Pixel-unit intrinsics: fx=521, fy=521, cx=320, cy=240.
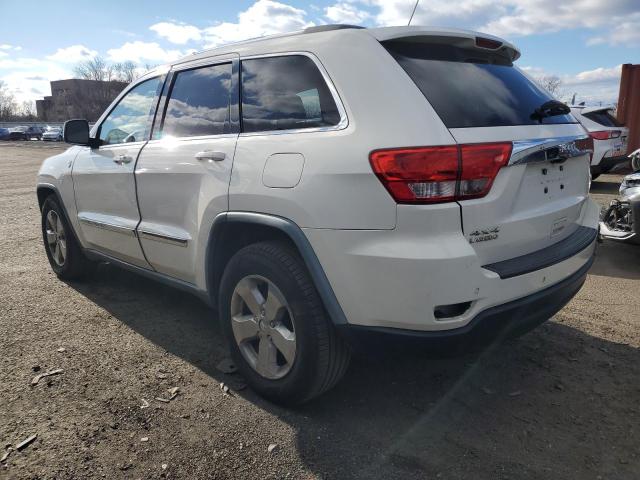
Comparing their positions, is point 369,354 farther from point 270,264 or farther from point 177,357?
point 177,357

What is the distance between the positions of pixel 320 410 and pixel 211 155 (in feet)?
4.87

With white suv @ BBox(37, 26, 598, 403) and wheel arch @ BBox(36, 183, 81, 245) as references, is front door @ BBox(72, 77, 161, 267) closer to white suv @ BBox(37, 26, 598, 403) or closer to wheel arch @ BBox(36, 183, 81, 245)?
wheel arch @ BBox(36, 183, 81, 245)

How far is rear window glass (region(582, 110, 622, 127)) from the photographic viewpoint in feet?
33.0

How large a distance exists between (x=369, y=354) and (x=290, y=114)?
1227 millimetres

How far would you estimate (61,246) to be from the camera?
15.7 feet

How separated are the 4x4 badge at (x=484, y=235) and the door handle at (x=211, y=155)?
1370 mm

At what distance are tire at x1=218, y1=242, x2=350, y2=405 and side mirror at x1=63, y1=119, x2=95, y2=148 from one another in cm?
206

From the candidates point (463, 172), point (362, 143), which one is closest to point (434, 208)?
point (463, 172)

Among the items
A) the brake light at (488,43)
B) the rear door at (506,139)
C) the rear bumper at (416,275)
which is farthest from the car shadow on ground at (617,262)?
the rear bumper at (416,275)

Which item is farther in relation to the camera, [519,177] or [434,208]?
[519,177]

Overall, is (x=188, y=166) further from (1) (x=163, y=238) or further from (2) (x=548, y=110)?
(2) (x=548, y=110)

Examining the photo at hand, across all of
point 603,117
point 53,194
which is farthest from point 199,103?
point 603,117

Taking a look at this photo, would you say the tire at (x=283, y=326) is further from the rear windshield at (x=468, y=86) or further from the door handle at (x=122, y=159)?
the door handle at (x=122, y=159)

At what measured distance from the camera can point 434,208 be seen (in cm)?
207
